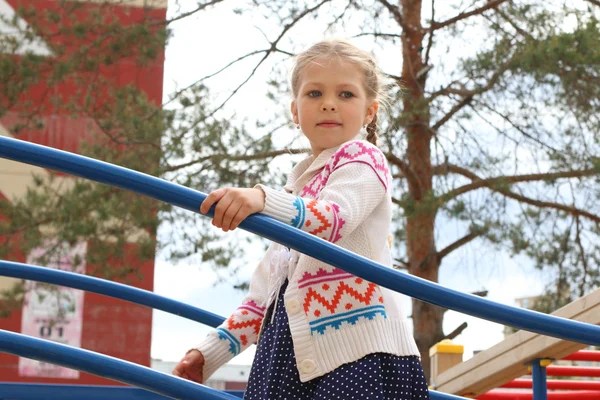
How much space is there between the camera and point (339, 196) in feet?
5.34

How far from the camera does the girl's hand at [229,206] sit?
1430 millimetres

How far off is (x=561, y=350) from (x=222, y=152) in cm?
475

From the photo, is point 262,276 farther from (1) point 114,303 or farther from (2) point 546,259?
(1) point 114,303

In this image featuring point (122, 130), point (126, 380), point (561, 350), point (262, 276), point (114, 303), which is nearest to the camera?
point (126, 380)

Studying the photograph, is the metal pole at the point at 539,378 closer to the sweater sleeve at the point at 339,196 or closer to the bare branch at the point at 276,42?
the sweater sleeve at the point at 339,196

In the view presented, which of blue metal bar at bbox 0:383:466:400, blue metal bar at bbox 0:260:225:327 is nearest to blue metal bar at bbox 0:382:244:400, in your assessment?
blue metal bar at bbox 0:383:466:400

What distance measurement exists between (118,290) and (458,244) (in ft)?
18.7

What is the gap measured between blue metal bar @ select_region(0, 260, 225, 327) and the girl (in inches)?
20.0

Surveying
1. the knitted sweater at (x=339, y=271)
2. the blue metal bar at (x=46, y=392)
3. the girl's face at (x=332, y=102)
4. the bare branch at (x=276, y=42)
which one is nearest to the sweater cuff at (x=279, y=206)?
the knitted sweater at (x=339, y=271)

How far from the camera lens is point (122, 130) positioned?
7582 millimetres

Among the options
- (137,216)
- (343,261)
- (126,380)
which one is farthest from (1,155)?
(137,216)

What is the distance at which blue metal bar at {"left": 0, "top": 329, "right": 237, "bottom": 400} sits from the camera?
1582mm

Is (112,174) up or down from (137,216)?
down

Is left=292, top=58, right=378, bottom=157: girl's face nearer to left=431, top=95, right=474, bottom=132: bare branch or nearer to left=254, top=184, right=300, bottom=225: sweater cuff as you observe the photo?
left=254, top=184, right=300, bottom=225: sweater cuff
